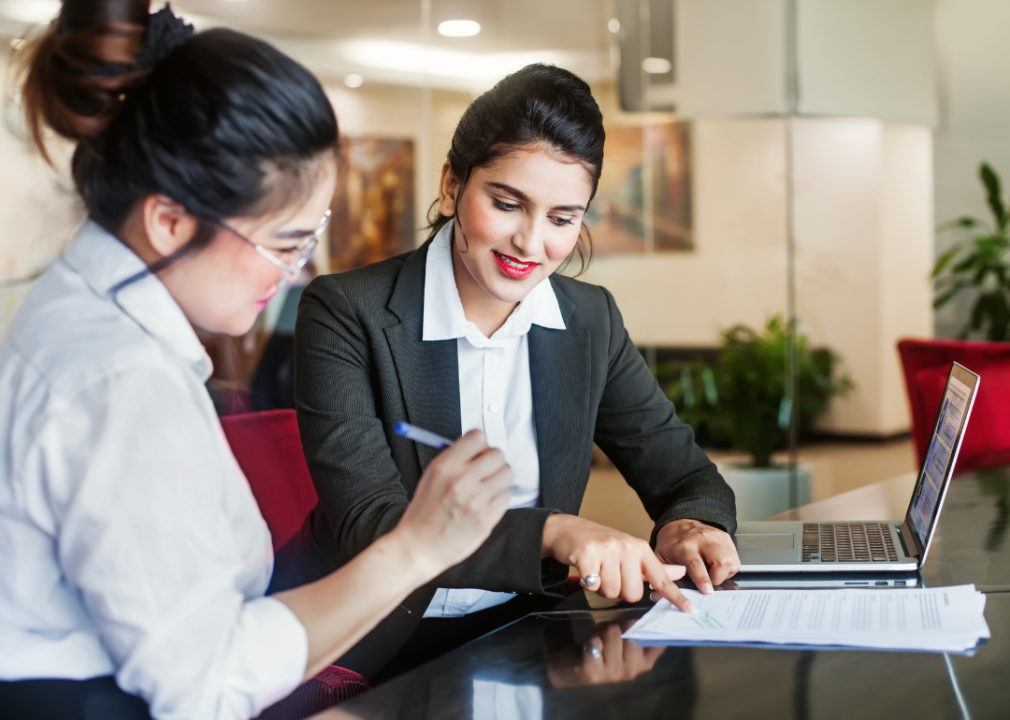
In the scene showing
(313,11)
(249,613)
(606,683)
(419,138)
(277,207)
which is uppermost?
(313,11)

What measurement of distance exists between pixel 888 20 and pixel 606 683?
4.91 meters

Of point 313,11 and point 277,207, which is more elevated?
point 313,11

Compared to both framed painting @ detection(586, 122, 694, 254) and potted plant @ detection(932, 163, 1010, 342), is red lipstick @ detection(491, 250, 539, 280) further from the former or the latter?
potted plant @ detection(932, 163, 1010, 342)

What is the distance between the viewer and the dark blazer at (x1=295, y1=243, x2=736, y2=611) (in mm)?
1348

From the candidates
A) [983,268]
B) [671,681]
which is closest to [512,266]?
[671,681]

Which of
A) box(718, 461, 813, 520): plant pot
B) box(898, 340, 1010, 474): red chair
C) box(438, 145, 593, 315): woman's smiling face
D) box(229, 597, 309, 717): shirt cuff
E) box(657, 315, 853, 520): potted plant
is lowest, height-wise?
box(718, 461, 813, 520): plant pot

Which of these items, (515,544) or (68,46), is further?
(515,544)

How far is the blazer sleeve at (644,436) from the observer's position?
5.55 ft

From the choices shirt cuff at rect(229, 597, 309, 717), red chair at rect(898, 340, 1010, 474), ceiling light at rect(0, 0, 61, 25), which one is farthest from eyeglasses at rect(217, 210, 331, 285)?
ceiling light at rect(0, 0, 61, 25)

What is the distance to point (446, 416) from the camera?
1.57 meters

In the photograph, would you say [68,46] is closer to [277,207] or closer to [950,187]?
[277,207]

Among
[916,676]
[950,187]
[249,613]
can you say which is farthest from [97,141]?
[950,187]

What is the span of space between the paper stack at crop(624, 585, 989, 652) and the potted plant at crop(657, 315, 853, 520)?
335 centimetres

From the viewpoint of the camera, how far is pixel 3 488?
0.81 meters
